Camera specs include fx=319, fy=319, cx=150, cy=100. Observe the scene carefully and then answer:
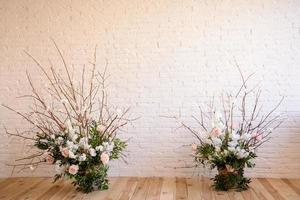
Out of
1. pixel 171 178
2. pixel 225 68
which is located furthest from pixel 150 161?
pixel 225 68

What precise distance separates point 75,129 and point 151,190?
39.0 inches

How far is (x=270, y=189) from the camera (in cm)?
321

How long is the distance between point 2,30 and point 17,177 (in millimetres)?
1780

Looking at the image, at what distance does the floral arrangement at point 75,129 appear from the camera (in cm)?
312

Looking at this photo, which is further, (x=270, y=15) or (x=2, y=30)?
(x=2, y=30)

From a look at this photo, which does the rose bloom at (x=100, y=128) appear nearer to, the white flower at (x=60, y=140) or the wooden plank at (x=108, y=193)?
the white flower at (x=60, y=140)

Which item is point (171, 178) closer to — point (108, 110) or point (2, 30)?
point (108, 110)

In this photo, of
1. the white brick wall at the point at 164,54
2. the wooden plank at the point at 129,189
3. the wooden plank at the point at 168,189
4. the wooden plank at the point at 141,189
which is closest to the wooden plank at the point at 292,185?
the white brick wall at the point at 164,54

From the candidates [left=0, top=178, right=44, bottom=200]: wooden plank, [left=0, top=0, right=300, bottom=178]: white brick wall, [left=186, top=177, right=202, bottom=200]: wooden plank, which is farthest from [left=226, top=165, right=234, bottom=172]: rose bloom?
[left=0, top=178, right=44, bottom=200]: wooden plank

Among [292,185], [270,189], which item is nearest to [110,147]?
[270,189]

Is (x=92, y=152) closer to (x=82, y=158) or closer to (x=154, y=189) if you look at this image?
(x=82, y=158)

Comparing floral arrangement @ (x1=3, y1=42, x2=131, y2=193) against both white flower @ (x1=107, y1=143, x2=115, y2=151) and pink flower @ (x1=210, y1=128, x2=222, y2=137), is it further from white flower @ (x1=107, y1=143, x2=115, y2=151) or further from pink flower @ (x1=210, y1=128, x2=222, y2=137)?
pink flower @ (x1=210, y1=128, x2=222, y2=137)

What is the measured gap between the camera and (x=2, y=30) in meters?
3.82

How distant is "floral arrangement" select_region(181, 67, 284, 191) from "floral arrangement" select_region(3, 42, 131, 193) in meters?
0.89
